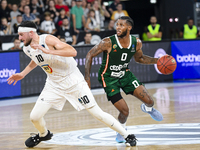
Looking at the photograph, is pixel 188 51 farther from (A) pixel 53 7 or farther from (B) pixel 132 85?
(B) pixel 132 85

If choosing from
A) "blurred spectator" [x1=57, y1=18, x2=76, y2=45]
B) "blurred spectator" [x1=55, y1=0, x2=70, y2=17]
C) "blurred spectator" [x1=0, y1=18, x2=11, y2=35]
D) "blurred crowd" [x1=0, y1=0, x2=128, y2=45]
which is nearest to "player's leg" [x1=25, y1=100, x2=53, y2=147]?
"blurred crowd" [x1=0, y1=0, x2=128, y2=45]

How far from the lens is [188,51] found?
1553cm

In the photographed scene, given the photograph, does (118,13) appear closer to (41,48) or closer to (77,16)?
(77,16)

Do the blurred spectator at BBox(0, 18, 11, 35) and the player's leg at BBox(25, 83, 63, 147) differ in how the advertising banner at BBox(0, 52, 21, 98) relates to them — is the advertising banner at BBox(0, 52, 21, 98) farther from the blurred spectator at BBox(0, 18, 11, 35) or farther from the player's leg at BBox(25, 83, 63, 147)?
the player's leg at BBox(25, 83, 63, 147)

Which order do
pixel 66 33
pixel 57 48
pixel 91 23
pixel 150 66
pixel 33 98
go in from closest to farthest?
pixel 57 48
pixel 33 98
pixel 66 33
pixel 150 66
pixel 91 23

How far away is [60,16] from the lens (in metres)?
15.0

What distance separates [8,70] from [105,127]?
5.73m

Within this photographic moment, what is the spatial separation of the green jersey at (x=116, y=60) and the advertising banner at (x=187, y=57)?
8.94 metres

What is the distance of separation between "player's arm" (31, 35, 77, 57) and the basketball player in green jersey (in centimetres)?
103

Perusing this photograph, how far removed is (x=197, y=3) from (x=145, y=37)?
4641 mm

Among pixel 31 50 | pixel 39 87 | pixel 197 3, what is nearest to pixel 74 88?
pixel 31 50

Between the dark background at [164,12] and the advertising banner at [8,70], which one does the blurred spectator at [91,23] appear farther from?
the dark background at [164,12]

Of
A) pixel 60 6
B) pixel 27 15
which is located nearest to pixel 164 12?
pixel 60 6

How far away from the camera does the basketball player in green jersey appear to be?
6.76 meters
